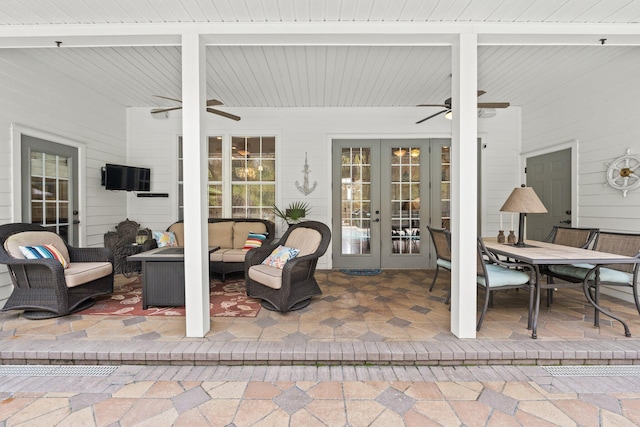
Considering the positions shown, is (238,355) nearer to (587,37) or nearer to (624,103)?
(587,37)

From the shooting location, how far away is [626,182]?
355 centimetres

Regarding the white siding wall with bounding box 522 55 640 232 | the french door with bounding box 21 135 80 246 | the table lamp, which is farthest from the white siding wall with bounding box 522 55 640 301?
the french door with bounding box 21 135 80 246

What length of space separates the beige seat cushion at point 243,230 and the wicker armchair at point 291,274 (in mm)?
1151

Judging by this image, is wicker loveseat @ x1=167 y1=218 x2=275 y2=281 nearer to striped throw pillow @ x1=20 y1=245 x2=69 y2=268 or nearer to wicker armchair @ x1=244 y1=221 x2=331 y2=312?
wicker armchair @ x1=244 y1=221 x2=331 y2=312

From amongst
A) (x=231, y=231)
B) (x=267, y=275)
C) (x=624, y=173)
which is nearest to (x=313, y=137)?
(x=231, y=231)

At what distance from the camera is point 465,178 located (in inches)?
101

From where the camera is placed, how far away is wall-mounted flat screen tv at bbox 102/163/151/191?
474cm

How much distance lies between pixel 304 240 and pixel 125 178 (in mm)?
3341

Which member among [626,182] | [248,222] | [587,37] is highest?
[587,37]

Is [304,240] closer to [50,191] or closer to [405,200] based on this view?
[405,200]

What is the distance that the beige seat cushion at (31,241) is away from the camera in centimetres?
310

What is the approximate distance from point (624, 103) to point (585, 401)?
358cm

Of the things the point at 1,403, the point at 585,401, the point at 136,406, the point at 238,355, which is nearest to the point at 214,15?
the point at 238,355

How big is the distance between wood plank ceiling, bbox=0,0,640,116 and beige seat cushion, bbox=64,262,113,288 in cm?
231
